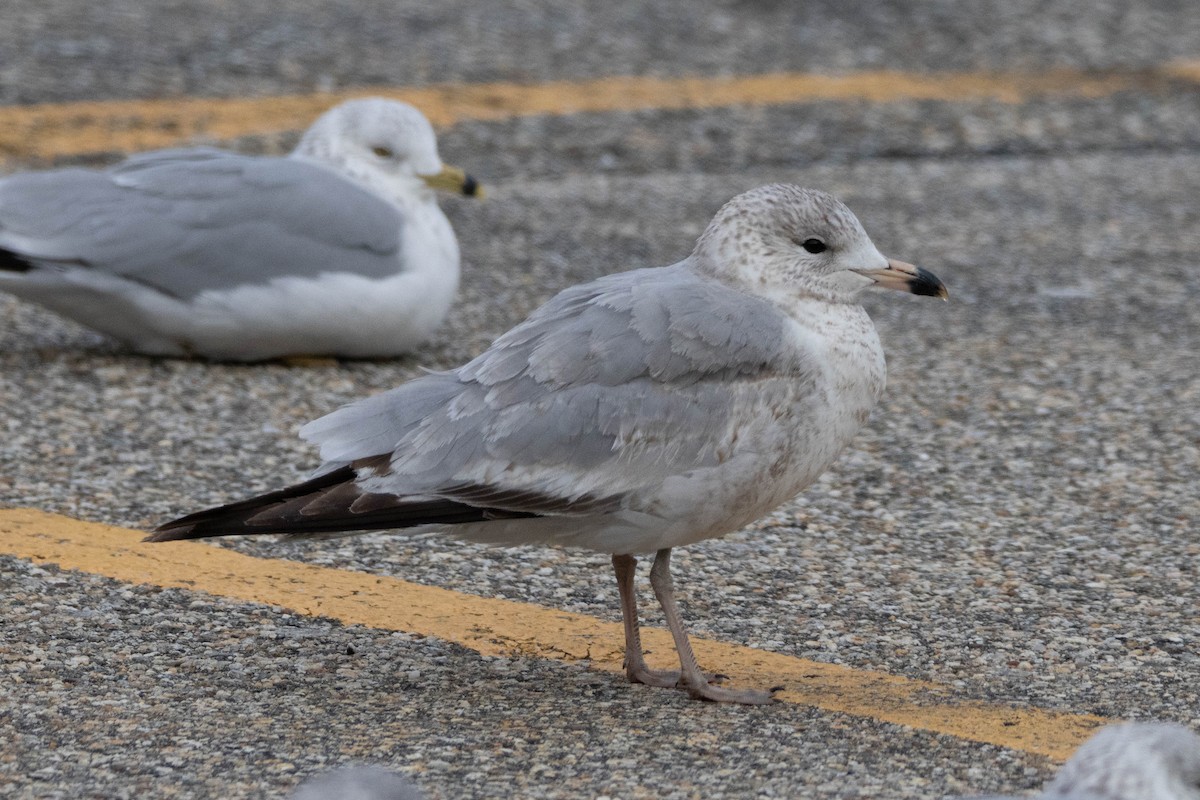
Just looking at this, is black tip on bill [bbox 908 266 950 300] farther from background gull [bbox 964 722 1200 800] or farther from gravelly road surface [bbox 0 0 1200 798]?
background gull [bbox 964 722 1200 800]

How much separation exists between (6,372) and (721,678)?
119 inches

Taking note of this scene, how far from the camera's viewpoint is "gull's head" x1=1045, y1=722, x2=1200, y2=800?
2406mm

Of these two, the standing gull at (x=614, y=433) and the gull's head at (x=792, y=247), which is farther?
the gull's head at (x=792, y=247)

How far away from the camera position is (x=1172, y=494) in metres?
4.79

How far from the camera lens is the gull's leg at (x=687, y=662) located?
3.49 m

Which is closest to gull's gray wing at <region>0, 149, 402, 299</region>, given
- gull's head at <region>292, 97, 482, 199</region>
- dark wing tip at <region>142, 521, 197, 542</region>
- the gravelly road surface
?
gull's head at <region>292, 97, 482, 199</region>

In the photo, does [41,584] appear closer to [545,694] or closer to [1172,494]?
[545,694]

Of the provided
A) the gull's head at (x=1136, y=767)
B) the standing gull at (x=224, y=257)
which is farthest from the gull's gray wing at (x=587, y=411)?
the standing gull at (x=224, y=257)

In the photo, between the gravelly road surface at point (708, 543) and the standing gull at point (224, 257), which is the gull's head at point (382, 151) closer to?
the standing gull at point (224, 257)

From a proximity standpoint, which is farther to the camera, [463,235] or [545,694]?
[463,235]

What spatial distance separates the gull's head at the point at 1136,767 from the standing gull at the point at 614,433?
3.55 feet

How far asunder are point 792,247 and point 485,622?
112 cm

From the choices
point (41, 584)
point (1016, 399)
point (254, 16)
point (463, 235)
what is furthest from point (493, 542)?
point (254, 16)

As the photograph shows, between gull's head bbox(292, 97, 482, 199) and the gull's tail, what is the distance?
9.19 feet
